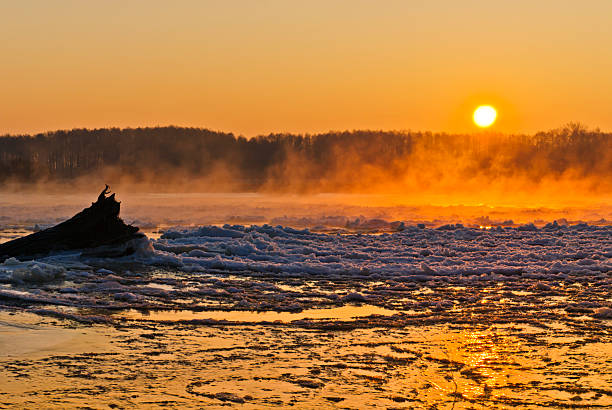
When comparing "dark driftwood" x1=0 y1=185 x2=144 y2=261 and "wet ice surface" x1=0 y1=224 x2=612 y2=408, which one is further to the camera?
"dark driftwood" x1=0 y1=185 x2=144 y2=261

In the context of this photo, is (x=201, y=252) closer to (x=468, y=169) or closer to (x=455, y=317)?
(x=455, y=317)

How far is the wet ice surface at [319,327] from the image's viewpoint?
21.1ft

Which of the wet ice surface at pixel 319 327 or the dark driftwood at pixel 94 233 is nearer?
the wet ice surface at pixel 319 327

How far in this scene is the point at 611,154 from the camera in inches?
3302

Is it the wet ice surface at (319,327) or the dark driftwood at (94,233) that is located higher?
the dark driftwood at (94,233)

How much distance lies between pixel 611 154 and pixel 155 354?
276ft

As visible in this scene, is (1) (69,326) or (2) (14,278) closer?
(1) (69,326)

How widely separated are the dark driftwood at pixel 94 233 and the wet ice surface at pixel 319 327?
0.51 metres

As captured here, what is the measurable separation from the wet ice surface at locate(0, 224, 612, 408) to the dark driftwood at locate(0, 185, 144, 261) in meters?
0.51

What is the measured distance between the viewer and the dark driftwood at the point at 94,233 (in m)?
15.2

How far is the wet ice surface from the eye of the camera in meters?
6.42

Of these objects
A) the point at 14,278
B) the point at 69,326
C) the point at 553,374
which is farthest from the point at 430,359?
the point at 14,278

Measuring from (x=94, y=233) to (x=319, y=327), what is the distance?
7764mm

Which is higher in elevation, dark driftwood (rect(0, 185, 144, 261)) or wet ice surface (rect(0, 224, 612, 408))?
dark driftwood (rect(0, 185, 144, 261))
